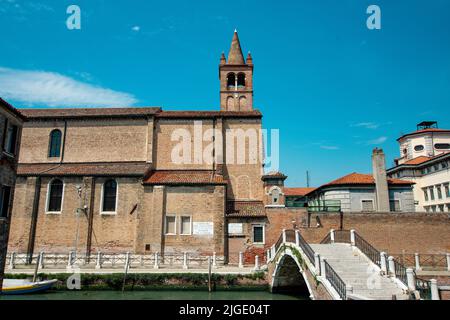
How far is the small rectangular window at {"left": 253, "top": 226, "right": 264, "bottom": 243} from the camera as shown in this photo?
77.7 ft

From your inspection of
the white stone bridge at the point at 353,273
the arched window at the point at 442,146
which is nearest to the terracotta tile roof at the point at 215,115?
the white stone bridge at the point at 353,273

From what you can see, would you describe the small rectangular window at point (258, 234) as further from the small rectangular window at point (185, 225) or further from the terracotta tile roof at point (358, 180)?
the terracotta tile roof at point (358, 180)

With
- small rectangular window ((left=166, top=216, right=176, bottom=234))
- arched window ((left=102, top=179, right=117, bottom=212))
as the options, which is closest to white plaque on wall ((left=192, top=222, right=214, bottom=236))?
small rectangular window ((left=166, top=216, right=176, bottom=234))

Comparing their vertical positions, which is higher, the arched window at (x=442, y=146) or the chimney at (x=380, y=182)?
the arched window at (x=442, y=146)

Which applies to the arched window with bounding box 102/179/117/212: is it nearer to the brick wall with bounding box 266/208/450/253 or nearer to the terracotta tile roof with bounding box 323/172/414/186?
the brick wall with bounding box 266/208/450/253

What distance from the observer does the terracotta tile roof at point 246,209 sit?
24056mm

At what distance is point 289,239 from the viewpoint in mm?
19453

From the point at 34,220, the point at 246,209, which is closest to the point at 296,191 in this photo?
the point at 246,209

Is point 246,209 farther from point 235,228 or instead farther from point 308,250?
point 308,250

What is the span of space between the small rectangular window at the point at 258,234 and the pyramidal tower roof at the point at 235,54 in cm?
1860

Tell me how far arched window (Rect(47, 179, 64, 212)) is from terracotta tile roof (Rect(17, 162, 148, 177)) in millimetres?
→ 838
